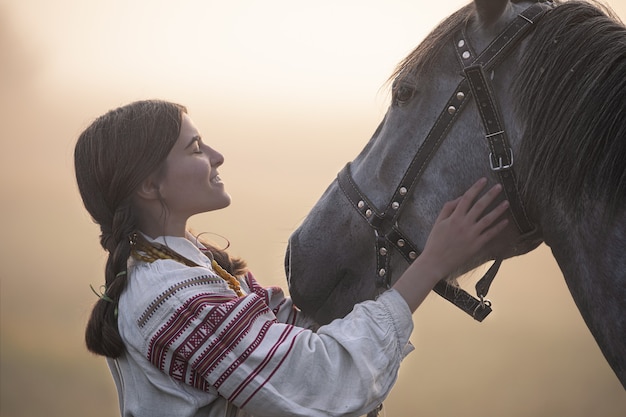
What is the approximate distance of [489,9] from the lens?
1848mm

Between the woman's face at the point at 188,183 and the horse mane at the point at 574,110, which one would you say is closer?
the horse mane at the point at 574,110

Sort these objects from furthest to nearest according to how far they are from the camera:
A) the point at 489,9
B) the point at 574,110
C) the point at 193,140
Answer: the point at 193,140
the point at 489,9
the point at 574,110

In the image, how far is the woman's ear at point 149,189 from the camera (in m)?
2.04

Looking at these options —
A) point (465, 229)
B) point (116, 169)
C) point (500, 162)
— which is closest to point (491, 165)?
point (500, 162)

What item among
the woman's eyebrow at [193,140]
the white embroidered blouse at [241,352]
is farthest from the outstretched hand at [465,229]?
the woman's eyebrow at [193,140]

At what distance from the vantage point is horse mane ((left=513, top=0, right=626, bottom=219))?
1707 mm

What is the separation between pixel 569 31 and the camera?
183 cm

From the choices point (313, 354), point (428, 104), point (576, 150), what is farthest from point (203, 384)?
point (576, 150)

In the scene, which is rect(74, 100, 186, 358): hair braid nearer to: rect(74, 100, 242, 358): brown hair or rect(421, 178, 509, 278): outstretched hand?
rect(74, 100, 242, 358): brown hair

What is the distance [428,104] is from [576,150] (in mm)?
394

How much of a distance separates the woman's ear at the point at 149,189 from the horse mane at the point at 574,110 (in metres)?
0.89

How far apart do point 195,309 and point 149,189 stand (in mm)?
379

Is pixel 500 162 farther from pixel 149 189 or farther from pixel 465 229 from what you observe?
pixel 149 189

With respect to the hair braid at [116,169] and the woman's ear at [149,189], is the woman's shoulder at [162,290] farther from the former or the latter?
the woman's ear at [149,189]
